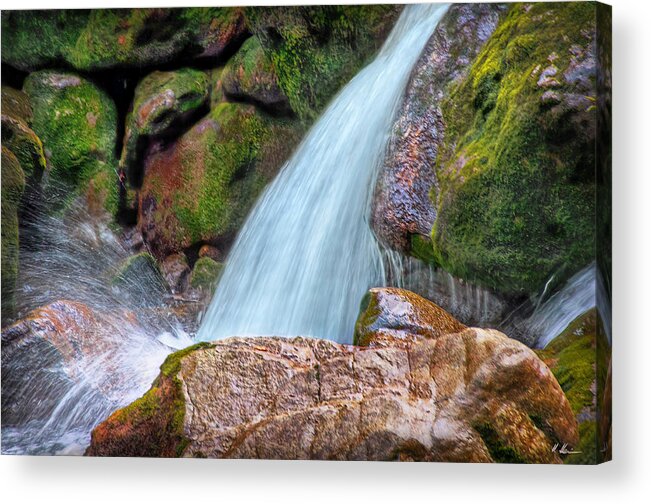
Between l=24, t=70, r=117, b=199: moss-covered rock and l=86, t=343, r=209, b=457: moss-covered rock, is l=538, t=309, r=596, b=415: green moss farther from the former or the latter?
l=24, t=70, r=117, b=199: moss-covered rock

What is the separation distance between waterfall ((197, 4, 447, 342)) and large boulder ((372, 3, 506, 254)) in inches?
2.6

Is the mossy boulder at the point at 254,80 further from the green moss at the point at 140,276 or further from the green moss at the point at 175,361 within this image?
the green moss at the point at 175,361

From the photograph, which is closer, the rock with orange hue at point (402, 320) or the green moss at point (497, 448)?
the green moss at point (497, 448)

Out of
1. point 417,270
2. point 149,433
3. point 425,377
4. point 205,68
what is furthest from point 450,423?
point 205,68

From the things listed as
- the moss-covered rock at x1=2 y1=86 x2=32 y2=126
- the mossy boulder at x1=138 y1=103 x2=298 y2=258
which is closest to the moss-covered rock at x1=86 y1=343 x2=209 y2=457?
the mossy boulder at x1=138 y1=103 x2=298 y2=258

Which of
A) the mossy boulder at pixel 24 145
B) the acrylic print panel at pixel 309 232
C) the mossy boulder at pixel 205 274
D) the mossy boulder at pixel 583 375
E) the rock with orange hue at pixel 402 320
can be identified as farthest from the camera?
the mossy boulder at pixel 24 145

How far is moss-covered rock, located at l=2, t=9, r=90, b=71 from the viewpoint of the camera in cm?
770

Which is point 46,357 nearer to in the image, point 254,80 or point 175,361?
point 175,361

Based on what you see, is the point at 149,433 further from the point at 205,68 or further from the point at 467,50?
the point at 467,50

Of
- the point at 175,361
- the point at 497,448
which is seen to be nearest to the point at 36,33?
the point at 175,361

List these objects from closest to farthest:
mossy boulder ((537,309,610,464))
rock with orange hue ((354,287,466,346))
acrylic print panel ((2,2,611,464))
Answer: mossy boulder ((537,309,610,464)), acrylic print panel ((2,2,611,464)), rock with orange hue ((354,287,466,346))

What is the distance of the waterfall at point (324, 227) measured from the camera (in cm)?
732

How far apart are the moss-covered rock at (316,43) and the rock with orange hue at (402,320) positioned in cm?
130

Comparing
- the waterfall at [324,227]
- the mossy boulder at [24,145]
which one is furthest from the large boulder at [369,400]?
the mossy boulder at [24,145]
